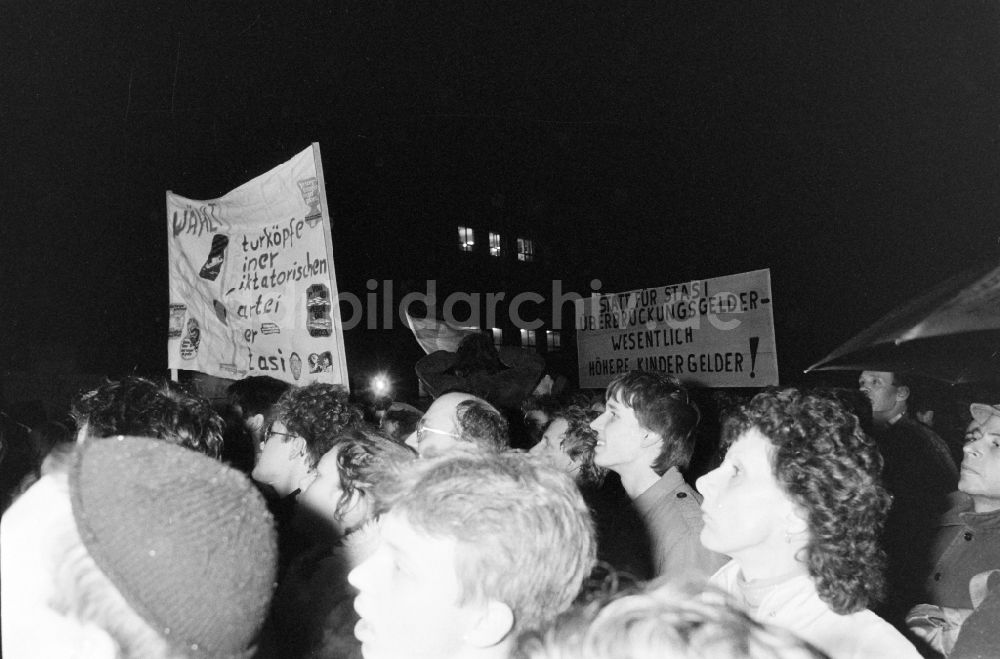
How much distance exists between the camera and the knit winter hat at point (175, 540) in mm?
1053

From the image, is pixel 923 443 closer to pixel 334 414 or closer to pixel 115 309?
pixel 334 414

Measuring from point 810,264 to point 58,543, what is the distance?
1492cm

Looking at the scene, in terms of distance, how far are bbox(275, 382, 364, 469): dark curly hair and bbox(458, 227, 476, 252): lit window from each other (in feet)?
71.2

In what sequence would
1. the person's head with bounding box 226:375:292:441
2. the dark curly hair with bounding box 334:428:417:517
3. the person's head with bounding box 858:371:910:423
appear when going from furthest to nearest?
the person's head with bounding box 858:371:910:423 < the person's head with bounding box 226:375:292:441 < the dark curly hair with bounding box 334:428:417:517

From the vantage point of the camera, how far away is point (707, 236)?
57.1 ft

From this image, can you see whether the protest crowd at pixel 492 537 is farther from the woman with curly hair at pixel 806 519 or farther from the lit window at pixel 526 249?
the lit window at pixel 526 249

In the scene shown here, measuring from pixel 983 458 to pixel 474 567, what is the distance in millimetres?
2766

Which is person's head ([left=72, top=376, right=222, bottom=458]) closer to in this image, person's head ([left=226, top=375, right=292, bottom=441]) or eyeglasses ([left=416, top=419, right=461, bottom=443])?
eyeglasses ([left=416, top=419, right=461, bottom=443])

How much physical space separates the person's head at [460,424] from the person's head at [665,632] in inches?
79.4

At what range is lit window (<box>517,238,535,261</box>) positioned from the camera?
1078 inches

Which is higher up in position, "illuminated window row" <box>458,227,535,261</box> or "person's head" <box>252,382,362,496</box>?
"illuminated window row" <box>458,227,535,261</box>

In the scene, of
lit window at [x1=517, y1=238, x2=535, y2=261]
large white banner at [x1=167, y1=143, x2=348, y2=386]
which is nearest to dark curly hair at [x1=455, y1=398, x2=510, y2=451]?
large white banner at [x1=167, y1=143, x2=348, y2=386]

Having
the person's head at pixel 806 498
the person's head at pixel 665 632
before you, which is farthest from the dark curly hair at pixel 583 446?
the person's head at pixel 665 632

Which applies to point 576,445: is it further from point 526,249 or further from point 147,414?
point 526,249
